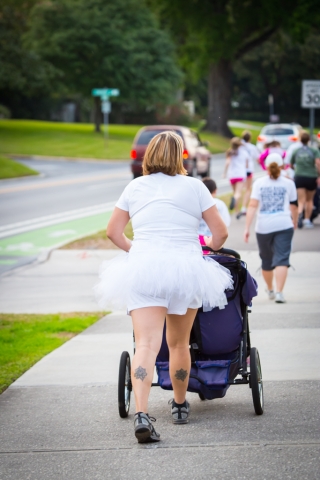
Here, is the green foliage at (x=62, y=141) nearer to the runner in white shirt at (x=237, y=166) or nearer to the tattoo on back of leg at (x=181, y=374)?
the runner in white shirt at (x=237, y=166)

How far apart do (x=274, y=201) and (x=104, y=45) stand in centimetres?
4973

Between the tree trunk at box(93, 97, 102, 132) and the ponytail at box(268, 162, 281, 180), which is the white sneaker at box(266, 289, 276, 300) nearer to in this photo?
the ponytail at box(268, 162, 281, 180)

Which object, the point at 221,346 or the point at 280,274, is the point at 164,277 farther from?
the point at 280,274

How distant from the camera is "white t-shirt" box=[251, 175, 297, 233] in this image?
9.28m

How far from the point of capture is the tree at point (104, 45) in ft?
185

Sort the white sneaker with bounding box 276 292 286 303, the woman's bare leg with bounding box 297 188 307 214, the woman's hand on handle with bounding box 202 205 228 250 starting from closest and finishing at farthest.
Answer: the woman's hand on handle with bounding box 202 205 228 250
the white sneaker with bounding box 276 292 286 303
the woman's bare leg with bounding box 297 188 307 214

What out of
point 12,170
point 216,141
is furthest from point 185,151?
point 216,141

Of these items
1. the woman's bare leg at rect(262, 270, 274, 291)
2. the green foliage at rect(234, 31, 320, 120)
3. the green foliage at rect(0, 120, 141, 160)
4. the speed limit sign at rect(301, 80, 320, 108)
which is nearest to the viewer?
the woman's bare leg at rect(262, 270, 274, 291)

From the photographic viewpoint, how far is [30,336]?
842cm

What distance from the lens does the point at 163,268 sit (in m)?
4.77

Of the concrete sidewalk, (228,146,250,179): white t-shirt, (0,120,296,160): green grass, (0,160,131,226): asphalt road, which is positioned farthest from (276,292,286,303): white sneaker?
(0,120,296,160): green grass

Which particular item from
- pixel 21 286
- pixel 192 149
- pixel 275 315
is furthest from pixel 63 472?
pixel 192 149

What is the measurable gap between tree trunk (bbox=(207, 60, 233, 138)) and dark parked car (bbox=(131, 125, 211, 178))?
27.8 metres

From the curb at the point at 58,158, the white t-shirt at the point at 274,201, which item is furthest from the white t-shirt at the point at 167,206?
the curb at the point at 58,158
